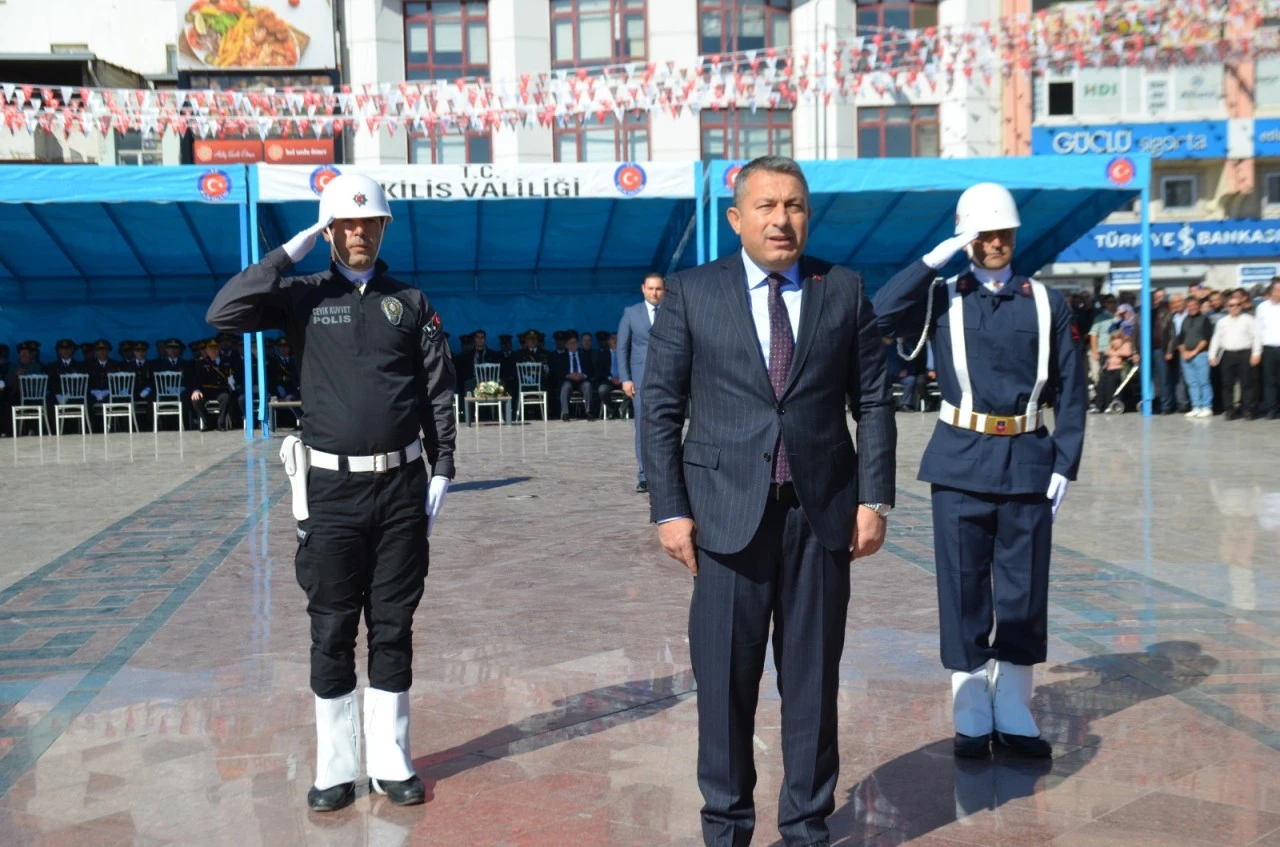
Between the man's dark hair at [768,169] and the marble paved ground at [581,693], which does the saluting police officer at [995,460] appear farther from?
the man's dark hair at [768,169]

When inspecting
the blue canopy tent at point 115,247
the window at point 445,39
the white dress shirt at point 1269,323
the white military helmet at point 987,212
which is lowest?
the white dress shirt at point 1269,323

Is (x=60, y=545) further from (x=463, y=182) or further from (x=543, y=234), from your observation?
(x=543, y=234)

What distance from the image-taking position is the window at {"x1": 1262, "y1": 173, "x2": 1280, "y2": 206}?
3325 centimetres

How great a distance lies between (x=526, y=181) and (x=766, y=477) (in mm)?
15202

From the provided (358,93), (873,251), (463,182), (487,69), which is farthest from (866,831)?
(487,69)

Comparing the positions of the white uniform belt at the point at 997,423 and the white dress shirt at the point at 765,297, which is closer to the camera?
the white dress shirt at the point at 765,297

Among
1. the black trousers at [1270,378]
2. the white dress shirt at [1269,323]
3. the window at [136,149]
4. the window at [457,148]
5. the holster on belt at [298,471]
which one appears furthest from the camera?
the window at [136,149]

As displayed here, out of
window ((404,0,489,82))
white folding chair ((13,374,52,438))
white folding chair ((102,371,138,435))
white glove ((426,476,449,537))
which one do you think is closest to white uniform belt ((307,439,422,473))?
white glove ((426,476,449,537))

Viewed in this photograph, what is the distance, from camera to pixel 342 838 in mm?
3877

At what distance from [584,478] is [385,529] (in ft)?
28.3

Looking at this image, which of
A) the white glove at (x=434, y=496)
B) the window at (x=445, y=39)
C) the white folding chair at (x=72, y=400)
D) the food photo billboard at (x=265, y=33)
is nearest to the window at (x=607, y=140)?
the window at (x=445, y=39)

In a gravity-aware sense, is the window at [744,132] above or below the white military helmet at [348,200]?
above

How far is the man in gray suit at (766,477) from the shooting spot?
3.51 m

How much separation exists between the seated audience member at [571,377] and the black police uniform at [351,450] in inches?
676
